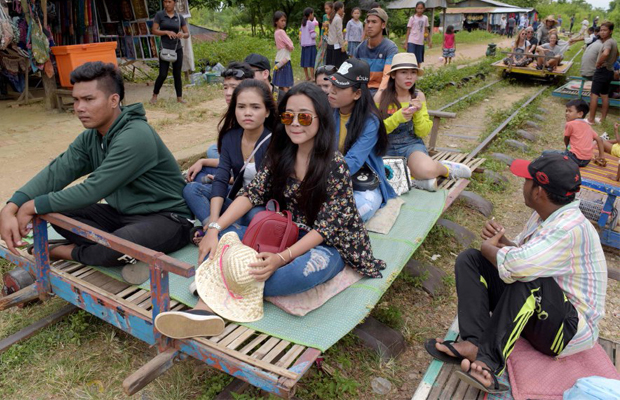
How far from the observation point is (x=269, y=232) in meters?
2.89

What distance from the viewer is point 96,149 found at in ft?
10.9

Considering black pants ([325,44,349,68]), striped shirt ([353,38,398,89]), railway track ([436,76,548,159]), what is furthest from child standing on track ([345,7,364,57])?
striped shirt ([353,38,398,89])

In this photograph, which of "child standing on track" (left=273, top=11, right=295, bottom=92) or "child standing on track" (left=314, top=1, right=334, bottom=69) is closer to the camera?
"child standing on track" (left=273, top=11, right=295, bottom=92)

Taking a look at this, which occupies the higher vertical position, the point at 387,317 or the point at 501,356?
the point at 501,356

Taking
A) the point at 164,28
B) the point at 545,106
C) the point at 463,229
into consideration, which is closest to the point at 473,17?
the point at 545,106

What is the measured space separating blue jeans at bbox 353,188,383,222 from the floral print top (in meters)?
0.71

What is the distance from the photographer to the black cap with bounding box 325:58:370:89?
386 centimetres

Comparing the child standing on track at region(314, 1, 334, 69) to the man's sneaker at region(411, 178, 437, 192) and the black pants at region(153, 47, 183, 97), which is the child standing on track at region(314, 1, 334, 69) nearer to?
the black pants at region(153, 47, 183, 97)

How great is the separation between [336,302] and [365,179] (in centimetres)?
143

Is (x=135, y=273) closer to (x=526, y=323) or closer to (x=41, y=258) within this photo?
(x=41, y=258)

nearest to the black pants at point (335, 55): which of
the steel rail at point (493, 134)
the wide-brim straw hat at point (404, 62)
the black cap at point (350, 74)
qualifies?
the steel rail at point (493, 134)

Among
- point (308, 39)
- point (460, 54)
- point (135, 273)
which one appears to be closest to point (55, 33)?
point (308, 39)

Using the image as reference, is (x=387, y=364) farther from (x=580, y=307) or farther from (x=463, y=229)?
(x=463, y=229)

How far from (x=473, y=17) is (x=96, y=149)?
148 ft
